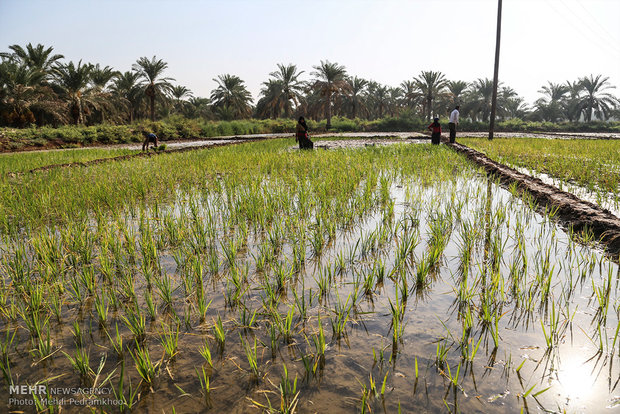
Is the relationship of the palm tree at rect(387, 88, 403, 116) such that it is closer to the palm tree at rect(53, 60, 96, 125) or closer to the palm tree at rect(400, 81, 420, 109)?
the palm tree at rect(400, 81, 420, 109)

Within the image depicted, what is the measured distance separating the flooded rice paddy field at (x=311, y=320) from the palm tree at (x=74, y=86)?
25.5 m

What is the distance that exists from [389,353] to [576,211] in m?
3.72

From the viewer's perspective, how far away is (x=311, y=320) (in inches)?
87.8

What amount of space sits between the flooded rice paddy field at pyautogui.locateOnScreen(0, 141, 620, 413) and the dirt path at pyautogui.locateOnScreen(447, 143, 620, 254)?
0.22 meters

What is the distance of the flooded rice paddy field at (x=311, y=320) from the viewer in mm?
1611

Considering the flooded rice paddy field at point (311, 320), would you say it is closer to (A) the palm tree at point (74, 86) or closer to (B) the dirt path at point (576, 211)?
(B) the dirt path at point (576, 211)

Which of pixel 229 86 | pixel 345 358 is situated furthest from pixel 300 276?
pixel 229 86

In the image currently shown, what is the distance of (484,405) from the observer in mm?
1531

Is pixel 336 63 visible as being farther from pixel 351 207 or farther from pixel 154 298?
pixel 154 298

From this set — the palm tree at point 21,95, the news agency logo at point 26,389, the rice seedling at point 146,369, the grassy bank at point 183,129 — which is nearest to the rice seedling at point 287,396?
the rice seedling at point 146,369

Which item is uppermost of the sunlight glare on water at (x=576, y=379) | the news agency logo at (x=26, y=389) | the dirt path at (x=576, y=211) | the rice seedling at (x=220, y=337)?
the dirt path at (x=576, y=211)

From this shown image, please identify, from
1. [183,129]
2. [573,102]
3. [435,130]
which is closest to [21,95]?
[183,129]

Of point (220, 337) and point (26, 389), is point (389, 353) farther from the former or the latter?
point (26, 389)

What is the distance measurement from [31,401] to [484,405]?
185 centimetres
